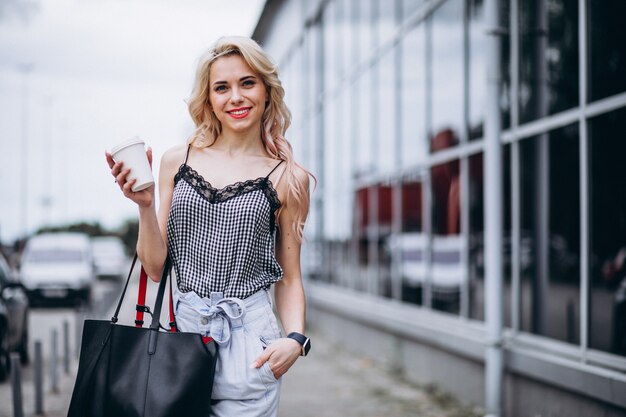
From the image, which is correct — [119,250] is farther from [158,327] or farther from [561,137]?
[158,327]

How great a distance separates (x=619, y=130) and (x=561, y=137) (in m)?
0.93

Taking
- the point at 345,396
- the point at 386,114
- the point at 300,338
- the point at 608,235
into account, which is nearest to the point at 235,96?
the point at 300,338

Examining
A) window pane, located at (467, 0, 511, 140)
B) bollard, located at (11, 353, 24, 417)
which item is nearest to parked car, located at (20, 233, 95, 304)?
window pane, located at (467, 0, 511, 140)

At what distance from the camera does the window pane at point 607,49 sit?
19.4 ft

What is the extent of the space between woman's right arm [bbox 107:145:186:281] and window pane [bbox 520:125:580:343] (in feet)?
14.2

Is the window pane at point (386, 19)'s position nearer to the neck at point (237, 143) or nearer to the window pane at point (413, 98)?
the window pane at point (413, 98)

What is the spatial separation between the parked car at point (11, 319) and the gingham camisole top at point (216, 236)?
7689 millimetres

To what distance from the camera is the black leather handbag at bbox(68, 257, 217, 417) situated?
244 cm

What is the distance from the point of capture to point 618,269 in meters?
A: 5.96

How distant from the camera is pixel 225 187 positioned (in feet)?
8.94

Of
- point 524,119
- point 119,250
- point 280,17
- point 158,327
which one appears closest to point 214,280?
point 158,327

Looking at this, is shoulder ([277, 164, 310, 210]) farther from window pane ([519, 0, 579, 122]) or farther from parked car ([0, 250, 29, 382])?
parked car ([0, 250, 29, 382])

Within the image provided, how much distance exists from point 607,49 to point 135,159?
455cm

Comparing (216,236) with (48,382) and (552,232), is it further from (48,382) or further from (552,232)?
(48,382)
